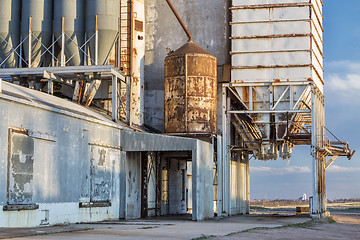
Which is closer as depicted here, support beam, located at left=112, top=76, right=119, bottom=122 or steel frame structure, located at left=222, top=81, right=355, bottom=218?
support beam, located at left=112, top=76, right=119, bottom=122

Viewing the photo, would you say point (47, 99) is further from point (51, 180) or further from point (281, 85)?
point (281, 85)

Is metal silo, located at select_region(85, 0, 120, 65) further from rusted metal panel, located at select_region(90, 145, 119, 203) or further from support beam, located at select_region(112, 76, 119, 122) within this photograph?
rusted metal panel, located at select_region(90, 145, 119, 203)

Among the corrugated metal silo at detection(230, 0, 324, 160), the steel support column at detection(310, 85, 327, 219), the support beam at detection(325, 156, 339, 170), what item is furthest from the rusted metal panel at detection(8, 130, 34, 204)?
the support beam at detection(325, 156, 339, 170)

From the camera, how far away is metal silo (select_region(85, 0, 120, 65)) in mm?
32719

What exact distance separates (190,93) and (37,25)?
9.27 meters

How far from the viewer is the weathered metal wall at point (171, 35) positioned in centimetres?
3562

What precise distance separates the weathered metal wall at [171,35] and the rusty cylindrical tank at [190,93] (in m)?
3.43

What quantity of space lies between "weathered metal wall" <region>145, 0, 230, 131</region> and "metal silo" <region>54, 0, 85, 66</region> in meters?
4.97

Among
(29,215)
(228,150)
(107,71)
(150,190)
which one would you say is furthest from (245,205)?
(29,215)

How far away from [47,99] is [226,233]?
33.6 feet

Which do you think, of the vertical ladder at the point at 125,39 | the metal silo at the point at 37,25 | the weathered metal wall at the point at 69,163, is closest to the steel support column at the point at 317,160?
the weathered metal wall at the point at 69,163

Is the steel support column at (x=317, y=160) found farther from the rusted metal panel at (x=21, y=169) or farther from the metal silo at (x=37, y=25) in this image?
the rusted metal panel at (x=21, y=169)

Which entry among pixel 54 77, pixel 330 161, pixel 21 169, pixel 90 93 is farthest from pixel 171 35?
pixel 21 169

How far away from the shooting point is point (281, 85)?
106 ft
